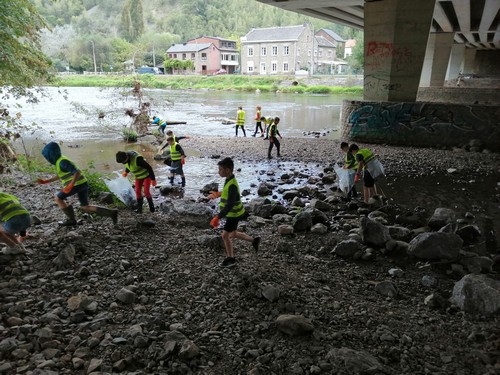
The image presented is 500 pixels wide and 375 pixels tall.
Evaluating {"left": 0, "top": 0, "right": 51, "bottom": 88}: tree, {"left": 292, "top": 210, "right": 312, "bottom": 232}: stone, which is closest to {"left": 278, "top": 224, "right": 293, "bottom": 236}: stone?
{"left": 292, "top": 210, "right": 312, "bottom": 232}: stone

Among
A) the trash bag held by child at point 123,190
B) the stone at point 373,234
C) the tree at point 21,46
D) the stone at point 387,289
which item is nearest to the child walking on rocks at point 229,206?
the stone at point 387,289

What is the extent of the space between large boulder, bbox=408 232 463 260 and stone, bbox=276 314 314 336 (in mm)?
3085

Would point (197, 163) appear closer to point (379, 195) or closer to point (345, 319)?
point (379, 195)

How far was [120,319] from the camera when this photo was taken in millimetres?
4344

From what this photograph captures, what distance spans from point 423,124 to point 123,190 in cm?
1270

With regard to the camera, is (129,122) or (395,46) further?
(129,122)

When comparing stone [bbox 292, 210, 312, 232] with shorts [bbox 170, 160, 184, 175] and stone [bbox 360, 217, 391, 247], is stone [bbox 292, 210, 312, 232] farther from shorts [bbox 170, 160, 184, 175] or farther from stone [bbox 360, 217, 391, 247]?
shorts [bbox 170, 160, 184, 175]

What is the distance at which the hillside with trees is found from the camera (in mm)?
85413

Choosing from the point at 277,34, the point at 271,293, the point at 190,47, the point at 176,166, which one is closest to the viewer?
the point at 271,293

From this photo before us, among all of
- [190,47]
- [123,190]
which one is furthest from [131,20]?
[123,190]

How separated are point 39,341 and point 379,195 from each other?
8.35 m

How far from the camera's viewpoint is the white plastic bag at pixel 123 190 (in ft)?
26.7

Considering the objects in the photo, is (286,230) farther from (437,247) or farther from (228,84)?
(228,84)

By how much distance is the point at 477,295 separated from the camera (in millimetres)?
4863
